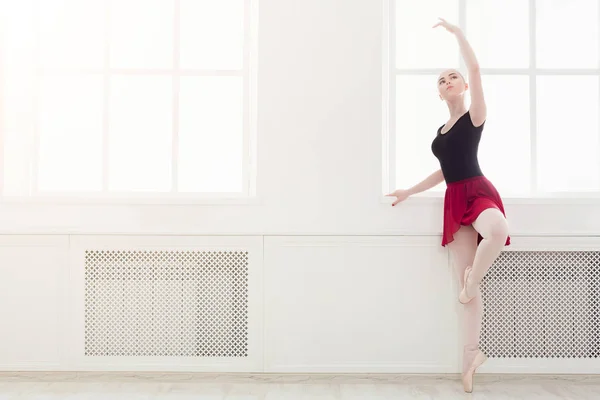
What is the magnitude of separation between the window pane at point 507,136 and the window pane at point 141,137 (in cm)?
169

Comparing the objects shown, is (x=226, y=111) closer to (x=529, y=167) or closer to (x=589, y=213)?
(x=529, y=167)

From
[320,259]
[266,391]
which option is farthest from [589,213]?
[266,391]

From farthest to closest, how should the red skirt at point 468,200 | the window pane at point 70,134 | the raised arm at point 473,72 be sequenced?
→ 1. the window pane at point 70,134
2. the red skirt at point 468,200
3. the raised arm at point 473,72

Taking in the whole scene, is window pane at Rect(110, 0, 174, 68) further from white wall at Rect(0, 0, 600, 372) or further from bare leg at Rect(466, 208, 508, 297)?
bare leg at Rect(466, 208, 508, 297)

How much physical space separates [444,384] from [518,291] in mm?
569

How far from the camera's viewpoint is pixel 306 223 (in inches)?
98.3

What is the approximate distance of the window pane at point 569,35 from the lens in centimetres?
272

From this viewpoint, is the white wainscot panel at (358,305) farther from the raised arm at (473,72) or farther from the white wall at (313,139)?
the raised arm at (473,72)

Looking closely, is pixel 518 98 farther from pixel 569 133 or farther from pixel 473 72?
pixel 473 72

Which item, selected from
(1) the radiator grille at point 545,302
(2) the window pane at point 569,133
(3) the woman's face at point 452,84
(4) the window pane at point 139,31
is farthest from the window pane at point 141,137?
(2) the window pane at point 569,133

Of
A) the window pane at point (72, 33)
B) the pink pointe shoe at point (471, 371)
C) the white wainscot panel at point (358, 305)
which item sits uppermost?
the window pane at point (72, 33)

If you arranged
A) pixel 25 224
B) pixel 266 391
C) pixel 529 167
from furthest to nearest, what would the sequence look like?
pixel 529 167 < pixel 25 224 < pixel 266 391

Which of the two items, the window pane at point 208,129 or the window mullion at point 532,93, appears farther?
the window pane at point 208,129

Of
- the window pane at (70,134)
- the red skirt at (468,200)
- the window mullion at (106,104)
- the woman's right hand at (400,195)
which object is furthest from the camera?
the window pane at (70,134)
